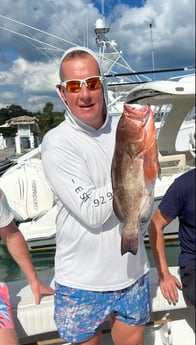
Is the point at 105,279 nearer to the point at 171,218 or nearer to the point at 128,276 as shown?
the point at 128,276

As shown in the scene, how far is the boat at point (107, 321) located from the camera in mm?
2162

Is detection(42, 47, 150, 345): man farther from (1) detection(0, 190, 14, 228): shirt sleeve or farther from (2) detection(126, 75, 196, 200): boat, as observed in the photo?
(1) detection(0, 190, 14, 228): shirt sleeve

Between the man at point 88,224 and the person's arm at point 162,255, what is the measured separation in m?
0.28

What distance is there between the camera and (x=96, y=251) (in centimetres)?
163

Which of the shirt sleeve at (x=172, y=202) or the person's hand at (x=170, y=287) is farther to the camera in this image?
the person's hand at (x=170, y=287)

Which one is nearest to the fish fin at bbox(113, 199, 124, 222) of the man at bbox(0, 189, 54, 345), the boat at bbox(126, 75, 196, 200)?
the boat at bbox(126, 75, 196, 200)

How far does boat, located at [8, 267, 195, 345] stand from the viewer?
216cm

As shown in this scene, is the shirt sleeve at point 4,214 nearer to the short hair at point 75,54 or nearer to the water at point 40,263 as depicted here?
the short hair at point 75,54

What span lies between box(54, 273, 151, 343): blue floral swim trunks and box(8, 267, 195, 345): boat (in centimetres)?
42

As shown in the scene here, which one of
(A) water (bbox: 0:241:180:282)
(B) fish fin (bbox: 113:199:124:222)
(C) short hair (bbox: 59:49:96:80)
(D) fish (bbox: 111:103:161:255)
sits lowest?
(A) water (bbox: 0:241:180:282)

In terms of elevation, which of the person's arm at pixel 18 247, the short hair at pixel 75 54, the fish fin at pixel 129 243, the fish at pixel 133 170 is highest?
the short hair at pixel 75 54

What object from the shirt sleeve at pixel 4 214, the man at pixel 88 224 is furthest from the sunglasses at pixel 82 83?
the shirt sleeve at pixel 4 214

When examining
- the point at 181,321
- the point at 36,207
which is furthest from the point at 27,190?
the point at 181,321

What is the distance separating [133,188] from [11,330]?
95cm
